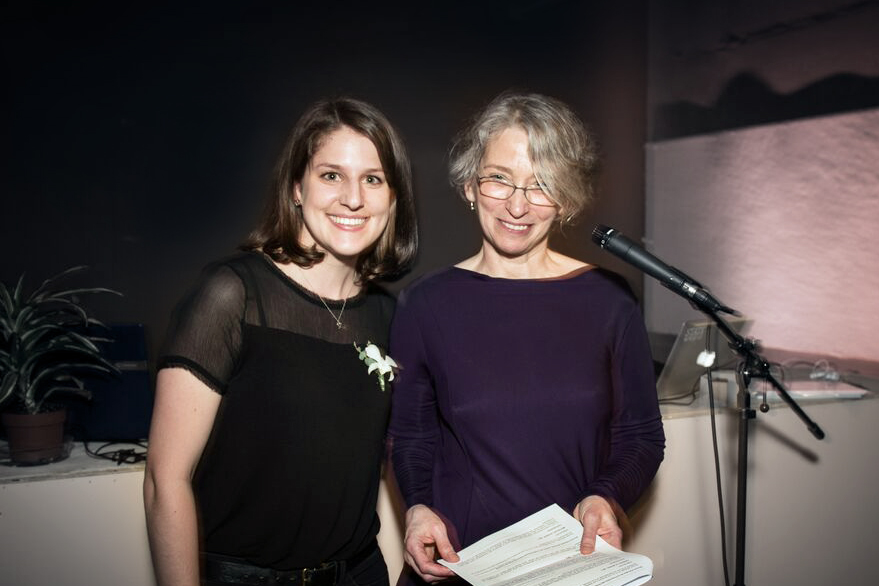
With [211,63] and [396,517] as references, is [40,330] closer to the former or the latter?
[396,517]

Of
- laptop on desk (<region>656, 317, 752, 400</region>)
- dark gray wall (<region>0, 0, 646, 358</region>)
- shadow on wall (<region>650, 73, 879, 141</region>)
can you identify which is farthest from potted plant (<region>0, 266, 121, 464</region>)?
shadow on wall (<region>650, 73, 879, 141</region>)

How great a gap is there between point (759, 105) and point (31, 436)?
364 cm

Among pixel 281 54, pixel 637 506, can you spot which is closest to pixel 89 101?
pixel 281 54

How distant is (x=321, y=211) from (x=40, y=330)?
1184 millimetres

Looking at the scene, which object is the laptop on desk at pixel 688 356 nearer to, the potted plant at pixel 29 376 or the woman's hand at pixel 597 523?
the woman's hand at pixel 597 523

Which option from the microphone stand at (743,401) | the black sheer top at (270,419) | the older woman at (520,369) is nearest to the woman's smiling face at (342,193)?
the black sheer top at (270,419)

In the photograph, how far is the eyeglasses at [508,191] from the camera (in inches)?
63.6

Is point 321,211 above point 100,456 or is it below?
above

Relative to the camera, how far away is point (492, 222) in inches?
65.3

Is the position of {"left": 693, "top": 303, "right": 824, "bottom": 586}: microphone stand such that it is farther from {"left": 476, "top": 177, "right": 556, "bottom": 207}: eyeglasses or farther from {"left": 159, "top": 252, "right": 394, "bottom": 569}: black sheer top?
{"left": 159, "top": 252, "right": 394, "bottom": 569}: black sheer top

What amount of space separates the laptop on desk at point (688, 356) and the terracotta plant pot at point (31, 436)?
2074 millimetres

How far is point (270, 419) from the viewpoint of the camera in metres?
1.43

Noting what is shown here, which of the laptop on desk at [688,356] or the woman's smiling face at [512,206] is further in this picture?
the laptop on desk at [688,356]

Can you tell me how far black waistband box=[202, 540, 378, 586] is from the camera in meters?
1.44
